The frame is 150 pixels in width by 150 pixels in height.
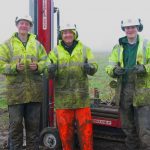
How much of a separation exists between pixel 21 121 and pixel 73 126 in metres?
0.80

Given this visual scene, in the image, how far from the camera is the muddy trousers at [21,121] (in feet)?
22.1

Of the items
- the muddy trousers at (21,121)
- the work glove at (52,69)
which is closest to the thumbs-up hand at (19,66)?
the work glove at (52,69)

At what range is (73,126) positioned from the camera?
6.89 m

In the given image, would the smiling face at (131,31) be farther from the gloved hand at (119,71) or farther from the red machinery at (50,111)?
the red machinery at (50,111)

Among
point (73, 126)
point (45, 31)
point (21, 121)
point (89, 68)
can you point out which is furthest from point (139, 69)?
point (45, 31)

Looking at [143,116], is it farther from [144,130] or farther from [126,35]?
[126,35]

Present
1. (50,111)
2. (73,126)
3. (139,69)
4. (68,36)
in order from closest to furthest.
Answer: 1. (139,69)
2. (68,36)
3. (73,126)
4. (50,111)

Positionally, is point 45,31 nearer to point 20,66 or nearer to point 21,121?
point 20,66

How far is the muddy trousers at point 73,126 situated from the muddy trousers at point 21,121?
0.36 metres

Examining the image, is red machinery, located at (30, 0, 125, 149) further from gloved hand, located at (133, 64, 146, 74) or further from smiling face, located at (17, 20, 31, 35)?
gloved hand, located at (133, 64, 146, 74)

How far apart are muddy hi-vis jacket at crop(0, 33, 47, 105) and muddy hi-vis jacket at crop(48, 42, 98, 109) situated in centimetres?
29

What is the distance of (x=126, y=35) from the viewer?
21.1 ft

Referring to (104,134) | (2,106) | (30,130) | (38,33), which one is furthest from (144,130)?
(2,106)

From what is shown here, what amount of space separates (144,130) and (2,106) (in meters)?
6.66
